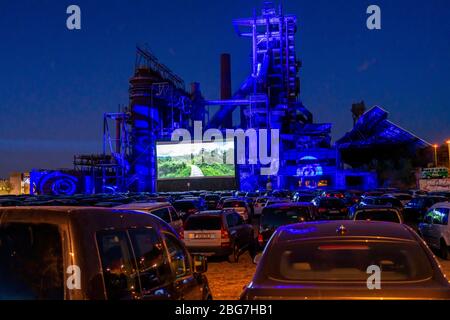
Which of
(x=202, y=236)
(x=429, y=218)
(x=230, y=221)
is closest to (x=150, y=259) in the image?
(x=202, y=236)

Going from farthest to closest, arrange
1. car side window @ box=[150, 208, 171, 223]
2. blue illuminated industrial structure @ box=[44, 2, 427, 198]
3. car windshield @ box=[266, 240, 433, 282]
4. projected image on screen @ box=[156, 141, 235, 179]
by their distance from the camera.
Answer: blue illuminated industrial structure @ box=[44, 2, 427, 198]
projected image on screen @ box=[156, 141, 235, 179]
car side window @ box=[150, 208, 171, 223]
car windshield @ box=[266, 240, 433, 282]

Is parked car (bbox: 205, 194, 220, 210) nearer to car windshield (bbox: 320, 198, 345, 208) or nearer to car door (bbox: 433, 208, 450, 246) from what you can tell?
car windshield (bbox: 320, 198, 345, 208)

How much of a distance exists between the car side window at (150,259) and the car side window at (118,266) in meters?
0.13

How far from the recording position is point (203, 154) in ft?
210

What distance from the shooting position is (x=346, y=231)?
17.3 ft

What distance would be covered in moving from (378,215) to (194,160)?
50329 millimetres

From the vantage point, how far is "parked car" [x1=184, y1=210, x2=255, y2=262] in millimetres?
15784

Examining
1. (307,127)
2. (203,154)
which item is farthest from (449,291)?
(307,127)

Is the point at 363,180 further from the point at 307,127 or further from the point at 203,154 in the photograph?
the point at 203,154

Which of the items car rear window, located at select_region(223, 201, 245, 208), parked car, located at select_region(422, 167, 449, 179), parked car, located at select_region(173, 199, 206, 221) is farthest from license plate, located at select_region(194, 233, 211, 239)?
parked car, located at select_region(422, 167, 449, 179)

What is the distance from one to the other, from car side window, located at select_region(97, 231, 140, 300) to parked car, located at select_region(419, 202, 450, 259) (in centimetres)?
1236

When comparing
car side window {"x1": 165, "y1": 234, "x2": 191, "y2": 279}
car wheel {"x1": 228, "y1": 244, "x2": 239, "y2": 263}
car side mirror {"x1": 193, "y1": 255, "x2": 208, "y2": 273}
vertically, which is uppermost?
car side window {"x1": 165, "y1": 234, "x2": 191, "y2": 279}

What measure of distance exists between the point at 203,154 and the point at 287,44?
37842 mm

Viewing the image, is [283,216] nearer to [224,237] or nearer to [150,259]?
[224,237]
